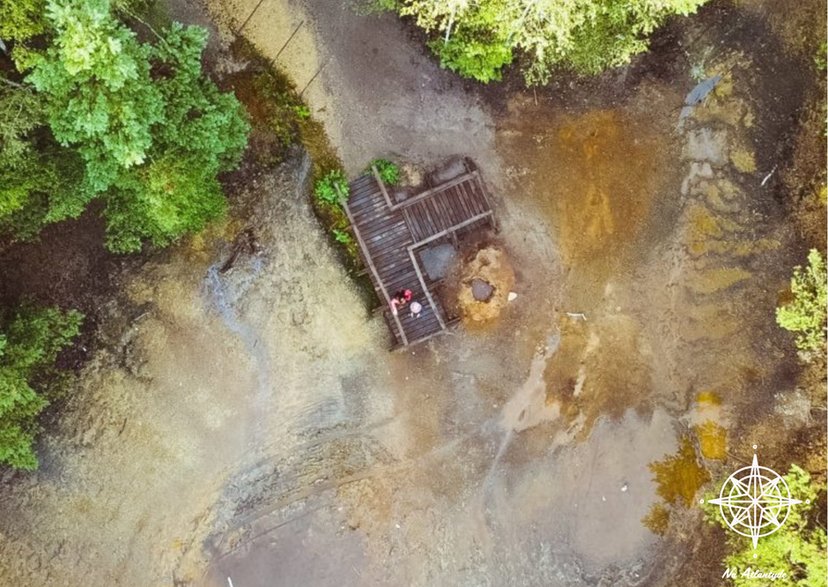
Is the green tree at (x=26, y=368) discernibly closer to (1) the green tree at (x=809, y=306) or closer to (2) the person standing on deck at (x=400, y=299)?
(2) the person standing on deck at (x=400, y=299)

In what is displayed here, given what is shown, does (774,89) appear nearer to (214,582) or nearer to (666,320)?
(666,320)

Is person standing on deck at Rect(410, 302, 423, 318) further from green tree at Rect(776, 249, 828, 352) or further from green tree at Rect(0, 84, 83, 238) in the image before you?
green tree at Rect(776, 249, 828, 352)

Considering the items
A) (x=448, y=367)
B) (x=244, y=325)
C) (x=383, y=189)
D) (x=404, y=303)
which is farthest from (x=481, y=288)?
(x=244, y=325)

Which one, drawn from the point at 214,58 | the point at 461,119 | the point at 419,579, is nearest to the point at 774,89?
the point at 461,119

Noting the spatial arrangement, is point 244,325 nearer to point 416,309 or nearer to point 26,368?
point 416,309

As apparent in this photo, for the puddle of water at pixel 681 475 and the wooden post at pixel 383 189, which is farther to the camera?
the puddle of water at pixel 681 475

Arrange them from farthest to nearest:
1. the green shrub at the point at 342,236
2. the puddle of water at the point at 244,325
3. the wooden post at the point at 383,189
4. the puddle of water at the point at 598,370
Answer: the puddle of water at the point at 598,370 → the puddle of water at the point at 244,325 → the green shrub at the point at 342,236 → the wooden post at the point at 383,189

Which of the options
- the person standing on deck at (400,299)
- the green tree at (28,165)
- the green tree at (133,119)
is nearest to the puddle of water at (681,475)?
the person standing on deck at (400,299)
